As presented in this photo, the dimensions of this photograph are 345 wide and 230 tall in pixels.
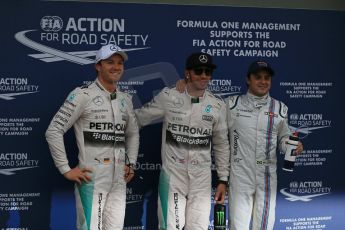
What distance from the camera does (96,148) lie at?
135 inches

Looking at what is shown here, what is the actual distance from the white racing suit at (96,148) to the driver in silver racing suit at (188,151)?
1.03 ft

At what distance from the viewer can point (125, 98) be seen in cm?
363

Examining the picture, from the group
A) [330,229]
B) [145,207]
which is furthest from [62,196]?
[330,229]

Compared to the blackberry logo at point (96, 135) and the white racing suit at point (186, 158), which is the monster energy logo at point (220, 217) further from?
the blackberry logo at point (96, 135)

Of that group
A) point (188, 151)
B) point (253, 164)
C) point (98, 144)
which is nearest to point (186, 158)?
point (188, 151)

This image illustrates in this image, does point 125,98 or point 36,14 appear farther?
point 36,14

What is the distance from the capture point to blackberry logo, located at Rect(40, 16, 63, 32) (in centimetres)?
400

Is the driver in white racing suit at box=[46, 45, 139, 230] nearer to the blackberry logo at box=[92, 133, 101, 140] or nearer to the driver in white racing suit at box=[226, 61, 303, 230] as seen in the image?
the blackberry logo at box=[92, 133, 101, 140]

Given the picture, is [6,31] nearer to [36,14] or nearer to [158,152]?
[36,14]

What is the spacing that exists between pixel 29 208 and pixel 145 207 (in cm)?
95

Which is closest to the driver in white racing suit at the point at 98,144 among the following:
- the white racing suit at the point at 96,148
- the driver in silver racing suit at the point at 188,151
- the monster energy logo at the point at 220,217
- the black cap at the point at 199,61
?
the white racing suit at the point at 96,148

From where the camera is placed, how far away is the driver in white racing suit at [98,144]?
11.0 feet

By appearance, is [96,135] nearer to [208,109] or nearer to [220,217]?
[208,109]

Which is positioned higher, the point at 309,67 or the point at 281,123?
the point at 309,67
